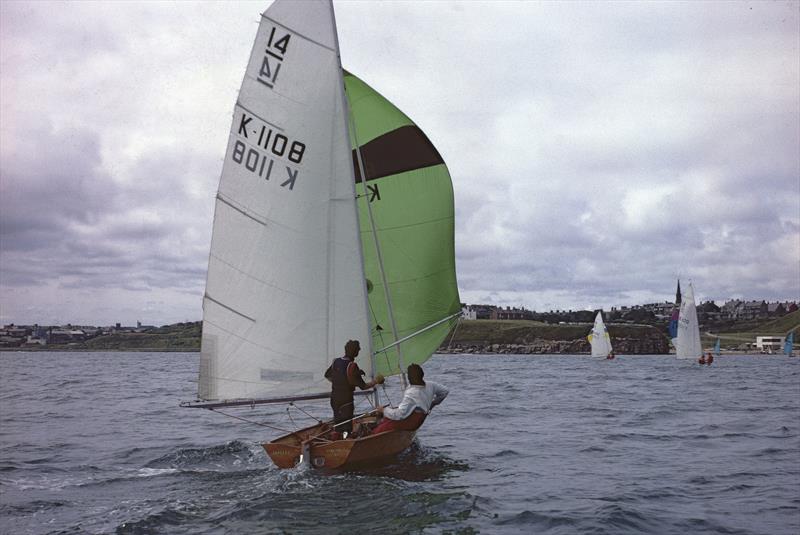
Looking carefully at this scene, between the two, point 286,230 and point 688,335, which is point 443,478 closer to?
point 286,230

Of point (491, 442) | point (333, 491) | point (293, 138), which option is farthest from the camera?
point (491, 442)

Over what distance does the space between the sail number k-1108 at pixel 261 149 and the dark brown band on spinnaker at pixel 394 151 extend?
2.36m

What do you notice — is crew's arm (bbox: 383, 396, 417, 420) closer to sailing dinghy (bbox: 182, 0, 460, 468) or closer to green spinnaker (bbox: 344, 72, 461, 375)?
sailing dinghy (bbox: 182, 0, 460, 468)

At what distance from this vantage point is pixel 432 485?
46.6 ft

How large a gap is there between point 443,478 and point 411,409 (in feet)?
5.30

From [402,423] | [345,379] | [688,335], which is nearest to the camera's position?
[402,423]

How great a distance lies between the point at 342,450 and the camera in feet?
47.4

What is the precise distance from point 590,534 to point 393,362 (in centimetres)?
724

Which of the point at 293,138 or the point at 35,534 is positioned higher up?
the point at 293,138

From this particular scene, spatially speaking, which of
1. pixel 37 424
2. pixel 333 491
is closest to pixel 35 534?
pixel 333 491

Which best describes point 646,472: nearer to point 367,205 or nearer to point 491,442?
point 491,442

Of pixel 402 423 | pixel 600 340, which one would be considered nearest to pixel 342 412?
pixel 402 423

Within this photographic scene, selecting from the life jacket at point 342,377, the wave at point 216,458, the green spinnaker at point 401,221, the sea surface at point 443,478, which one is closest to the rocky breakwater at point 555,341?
the sea surface at point 443,478

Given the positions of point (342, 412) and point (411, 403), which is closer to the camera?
point (411, 403)
